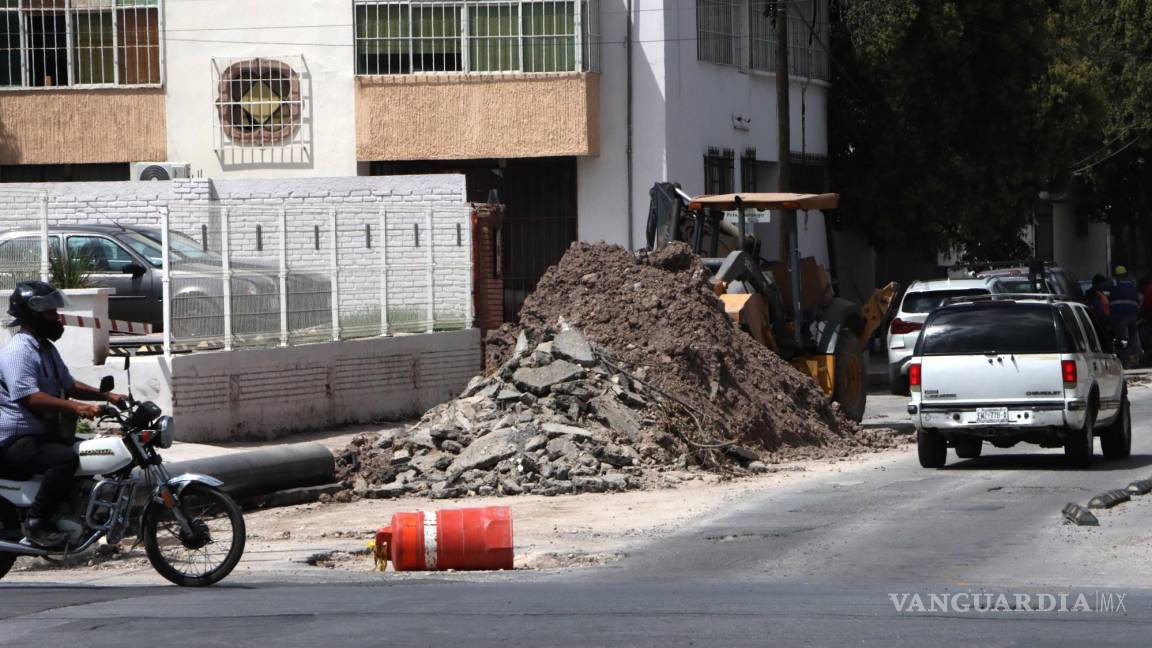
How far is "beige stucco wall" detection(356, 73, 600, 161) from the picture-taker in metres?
32.2

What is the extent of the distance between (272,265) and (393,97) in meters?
12.9

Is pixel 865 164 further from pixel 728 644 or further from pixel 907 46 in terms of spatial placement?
pixel 728 644

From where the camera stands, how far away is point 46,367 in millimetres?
10492

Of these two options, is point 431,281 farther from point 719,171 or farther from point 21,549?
point 21,549

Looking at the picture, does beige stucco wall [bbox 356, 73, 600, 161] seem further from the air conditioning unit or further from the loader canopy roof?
the loader canopy roof

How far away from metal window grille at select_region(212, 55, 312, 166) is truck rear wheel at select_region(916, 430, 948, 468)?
18546mm

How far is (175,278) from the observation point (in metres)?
18.7

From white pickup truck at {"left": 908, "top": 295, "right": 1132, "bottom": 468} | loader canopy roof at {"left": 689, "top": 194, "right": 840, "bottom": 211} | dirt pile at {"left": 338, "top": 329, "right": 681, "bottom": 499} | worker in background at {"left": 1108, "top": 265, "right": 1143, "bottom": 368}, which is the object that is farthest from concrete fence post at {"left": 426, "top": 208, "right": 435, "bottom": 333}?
worker in background at {"left": 1108, "top": 265, "right": 1143, "bottom": 368}

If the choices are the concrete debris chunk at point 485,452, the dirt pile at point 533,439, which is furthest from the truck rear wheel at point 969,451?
the concrete debris chunk at point 485,452

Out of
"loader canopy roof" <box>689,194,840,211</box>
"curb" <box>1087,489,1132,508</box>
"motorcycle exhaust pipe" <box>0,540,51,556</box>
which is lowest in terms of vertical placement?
"curb" <box>1087,489,1132,508</box>

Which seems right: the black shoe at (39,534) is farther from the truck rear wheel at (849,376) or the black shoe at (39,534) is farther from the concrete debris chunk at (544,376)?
the truck rear wheel at (849,376)

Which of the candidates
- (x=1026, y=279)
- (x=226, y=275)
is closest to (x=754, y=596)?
(x=226, y=275)

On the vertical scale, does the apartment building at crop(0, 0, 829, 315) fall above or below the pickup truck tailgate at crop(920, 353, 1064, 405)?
above

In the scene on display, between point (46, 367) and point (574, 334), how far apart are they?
9362 millimetres
